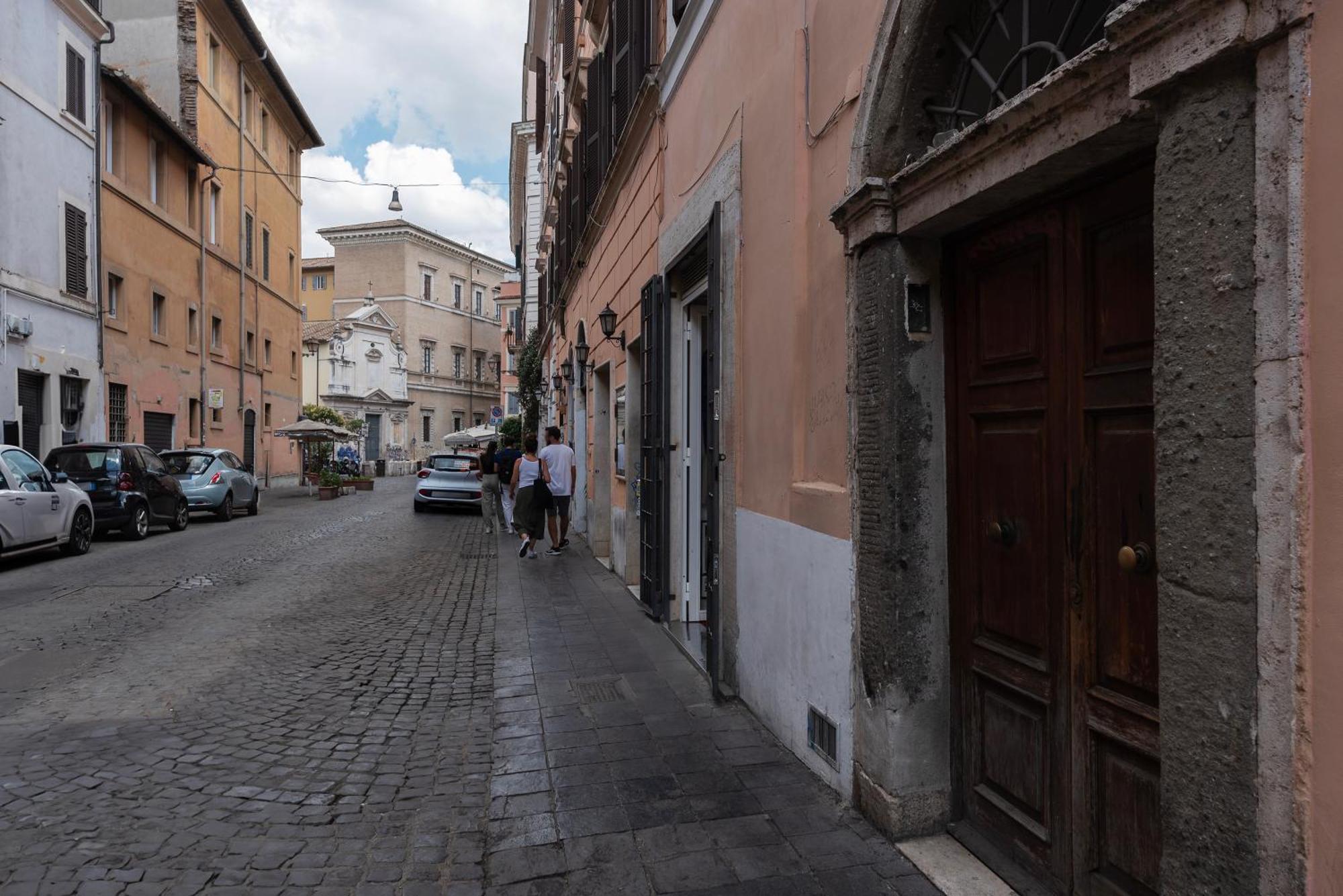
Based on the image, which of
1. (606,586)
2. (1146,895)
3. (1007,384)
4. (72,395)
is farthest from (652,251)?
(72,395)

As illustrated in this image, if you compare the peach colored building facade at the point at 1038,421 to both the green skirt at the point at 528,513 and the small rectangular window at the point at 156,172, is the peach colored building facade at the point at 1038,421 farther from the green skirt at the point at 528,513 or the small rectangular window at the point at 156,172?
the small rectangular window at the point at 156,172

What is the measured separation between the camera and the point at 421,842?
11.3 feet

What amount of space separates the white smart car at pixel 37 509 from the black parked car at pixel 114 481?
996 millimetres

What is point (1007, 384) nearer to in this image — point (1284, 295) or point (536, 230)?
point (1284, 295)

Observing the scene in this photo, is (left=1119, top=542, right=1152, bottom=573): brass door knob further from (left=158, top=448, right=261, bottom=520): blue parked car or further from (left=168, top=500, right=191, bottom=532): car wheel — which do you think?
(left=158, top=448, right=261, bottom=520): blue parked car

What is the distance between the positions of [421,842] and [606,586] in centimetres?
599

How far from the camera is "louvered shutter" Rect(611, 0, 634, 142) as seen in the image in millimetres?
8766

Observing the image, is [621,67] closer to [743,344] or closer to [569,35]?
[743,344]

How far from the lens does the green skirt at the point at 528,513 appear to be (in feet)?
39.3

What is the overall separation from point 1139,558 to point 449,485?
64.2 ft

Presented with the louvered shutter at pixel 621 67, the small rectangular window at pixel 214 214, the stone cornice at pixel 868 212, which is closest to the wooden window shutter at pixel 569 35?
the louvered shutter at pixel 621 67

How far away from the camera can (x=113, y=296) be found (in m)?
21.0

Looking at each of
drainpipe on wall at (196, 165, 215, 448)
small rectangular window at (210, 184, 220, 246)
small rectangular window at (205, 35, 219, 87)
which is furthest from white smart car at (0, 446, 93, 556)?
small rectangular window at (205, 35, 219, 87)

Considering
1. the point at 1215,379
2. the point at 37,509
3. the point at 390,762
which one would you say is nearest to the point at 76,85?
the point at 37,509
